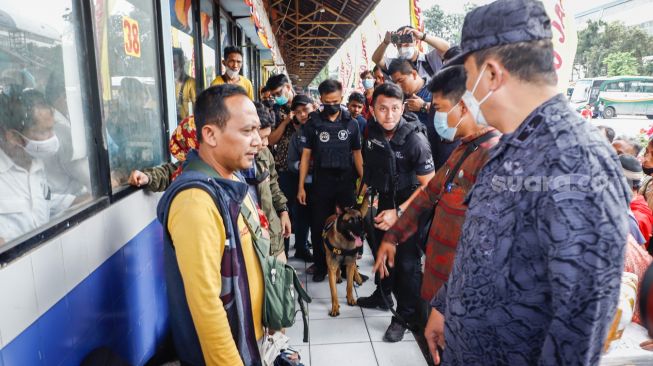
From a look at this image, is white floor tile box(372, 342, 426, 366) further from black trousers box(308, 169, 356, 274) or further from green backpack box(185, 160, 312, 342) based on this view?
green backpack box(185, 160, 312, 342)

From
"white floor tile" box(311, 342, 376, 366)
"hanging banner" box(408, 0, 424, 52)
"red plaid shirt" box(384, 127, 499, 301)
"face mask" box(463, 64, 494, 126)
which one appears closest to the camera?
"face mask" box(463, 64, 494, 126)

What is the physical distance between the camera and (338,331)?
3.18 meters

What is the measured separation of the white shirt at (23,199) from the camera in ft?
4.40

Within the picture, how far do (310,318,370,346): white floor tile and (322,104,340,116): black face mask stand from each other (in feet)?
6.06

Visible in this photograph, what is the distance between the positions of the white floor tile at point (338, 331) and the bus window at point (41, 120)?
77.6 inches

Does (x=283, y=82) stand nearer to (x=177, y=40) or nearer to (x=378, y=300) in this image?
(x=177, y=40)

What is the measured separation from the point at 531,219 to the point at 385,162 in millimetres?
2093

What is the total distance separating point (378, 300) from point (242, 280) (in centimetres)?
227

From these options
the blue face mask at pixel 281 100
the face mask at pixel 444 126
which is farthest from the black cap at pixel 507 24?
the blue face mask at pixel 281 100

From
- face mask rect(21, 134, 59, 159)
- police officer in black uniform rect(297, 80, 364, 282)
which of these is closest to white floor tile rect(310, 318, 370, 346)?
police officer in black uniform rect(297, 80, 364, 282)

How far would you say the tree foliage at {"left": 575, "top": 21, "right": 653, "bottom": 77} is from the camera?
36.7 feet

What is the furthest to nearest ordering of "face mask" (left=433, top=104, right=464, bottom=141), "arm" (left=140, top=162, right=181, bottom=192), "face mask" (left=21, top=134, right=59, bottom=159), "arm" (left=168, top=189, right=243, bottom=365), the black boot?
the black boot < "arm" (left=140, top=162, right=181, bottom=192) < "face mask" (left=433, top=104, right=464, bottom=141) < "face mask" (left=21, top=134, right=59, bottom=159) < "arm" (left=168, top=189, right=243, bottom=365)

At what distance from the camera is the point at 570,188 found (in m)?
0.91

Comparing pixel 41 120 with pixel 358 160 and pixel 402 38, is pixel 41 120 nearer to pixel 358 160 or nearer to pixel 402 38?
pixel 358 160
